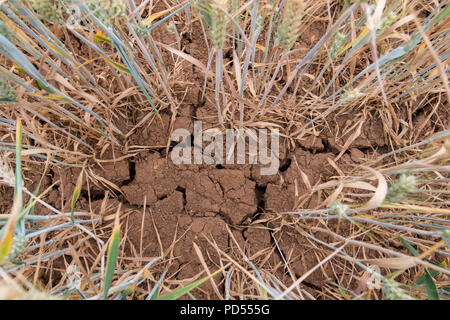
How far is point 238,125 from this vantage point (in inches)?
48.8

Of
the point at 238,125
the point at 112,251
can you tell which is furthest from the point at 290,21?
the point at 112,251

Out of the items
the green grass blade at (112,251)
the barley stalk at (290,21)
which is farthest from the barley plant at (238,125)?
the green grass blade at (112,251)

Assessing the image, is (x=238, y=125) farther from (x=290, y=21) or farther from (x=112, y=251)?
(x=112, y=251)

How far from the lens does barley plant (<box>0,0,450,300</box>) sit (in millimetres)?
878

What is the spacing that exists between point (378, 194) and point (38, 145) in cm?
130

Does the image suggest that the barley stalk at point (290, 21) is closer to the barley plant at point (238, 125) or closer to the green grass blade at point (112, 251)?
the barley plant at point (238, 125)

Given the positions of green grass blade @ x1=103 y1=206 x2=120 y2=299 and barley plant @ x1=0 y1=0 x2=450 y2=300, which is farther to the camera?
barley plant @ x1=0 y1=0 x2=450 y2=300

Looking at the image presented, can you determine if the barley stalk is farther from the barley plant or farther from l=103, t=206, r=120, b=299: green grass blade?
l=103, t=206, r=120, b=299: green grass blade

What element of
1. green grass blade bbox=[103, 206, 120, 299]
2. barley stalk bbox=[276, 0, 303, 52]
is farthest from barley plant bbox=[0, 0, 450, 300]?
green grass blade bbox=[103, 206, 120, 299]

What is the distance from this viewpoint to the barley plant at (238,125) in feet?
2.88

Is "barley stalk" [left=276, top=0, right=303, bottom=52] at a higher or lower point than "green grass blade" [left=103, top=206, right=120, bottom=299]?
higher

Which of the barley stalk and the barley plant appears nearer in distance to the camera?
the barley stalk
